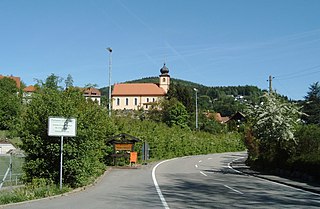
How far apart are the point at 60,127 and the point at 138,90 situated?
12869 cm

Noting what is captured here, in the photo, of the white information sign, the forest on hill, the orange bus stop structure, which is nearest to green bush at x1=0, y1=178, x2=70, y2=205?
the white information sign

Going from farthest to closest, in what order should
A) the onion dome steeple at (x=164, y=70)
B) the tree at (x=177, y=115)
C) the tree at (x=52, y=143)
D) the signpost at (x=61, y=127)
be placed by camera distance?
the onion dome steeple at (x=164, y=70) → the tree at (x=177, y=115) → the tree at (x=52, y=143) → the signpost at (x=61, y=127)

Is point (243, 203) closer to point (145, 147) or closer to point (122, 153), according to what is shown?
point (122, 153)

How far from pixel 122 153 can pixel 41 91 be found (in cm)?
1609

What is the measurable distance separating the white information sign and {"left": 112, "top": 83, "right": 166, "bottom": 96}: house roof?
12426 centimetres

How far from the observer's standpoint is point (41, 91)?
19078 mm

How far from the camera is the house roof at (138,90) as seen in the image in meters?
143

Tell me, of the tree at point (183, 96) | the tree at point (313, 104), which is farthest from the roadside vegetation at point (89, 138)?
the tree at point (183, 96)

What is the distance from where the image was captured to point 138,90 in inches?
5714

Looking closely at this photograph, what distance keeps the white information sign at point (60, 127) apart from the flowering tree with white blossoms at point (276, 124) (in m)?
15.2

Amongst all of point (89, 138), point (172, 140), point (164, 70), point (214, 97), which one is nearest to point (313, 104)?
point (172, 140)

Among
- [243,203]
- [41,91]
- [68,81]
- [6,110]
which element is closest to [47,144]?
[41,91]

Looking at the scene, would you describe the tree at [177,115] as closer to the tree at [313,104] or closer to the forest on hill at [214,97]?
the forest on hill at [214,97]

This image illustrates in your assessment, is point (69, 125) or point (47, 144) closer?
point (69, 125)
